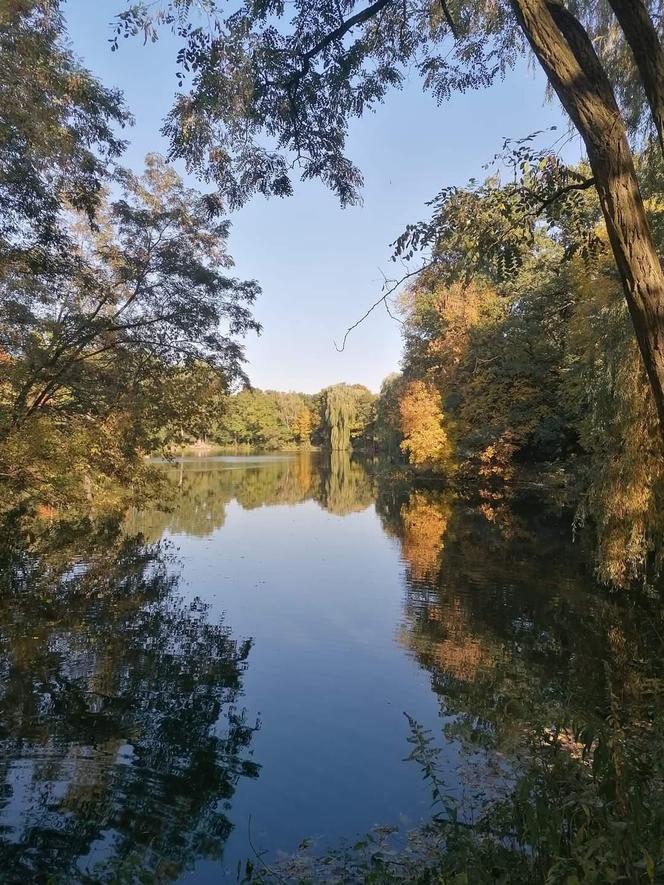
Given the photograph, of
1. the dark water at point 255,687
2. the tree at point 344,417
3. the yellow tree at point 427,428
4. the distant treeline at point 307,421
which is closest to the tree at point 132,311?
the dark water at point 255,687

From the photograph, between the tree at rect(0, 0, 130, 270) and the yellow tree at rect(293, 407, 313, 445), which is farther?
the yellow tree at rect(293, 407, 313, 445)

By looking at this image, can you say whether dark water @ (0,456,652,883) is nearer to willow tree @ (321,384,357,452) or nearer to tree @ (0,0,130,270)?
tree @ (0,0,130,270)

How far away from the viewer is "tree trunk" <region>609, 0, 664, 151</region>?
2.84 meters

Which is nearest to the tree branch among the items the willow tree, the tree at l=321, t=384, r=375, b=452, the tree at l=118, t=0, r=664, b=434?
the tree at l=118, t=0, r=664, b=434

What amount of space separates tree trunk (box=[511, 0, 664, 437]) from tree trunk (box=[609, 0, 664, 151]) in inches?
6.7

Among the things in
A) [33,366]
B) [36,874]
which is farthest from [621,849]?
[33,366]

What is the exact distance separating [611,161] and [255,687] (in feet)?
21.5

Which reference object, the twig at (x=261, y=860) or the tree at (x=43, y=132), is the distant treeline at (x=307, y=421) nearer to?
the tree at (x=43, y=132)

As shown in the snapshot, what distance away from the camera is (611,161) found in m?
2.89

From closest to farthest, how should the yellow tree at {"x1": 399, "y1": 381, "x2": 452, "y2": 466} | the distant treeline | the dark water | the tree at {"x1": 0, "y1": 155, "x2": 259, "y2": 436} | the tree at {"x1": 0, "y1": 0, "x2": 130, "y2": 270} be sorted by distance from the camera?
the dark water < the tree at {"x1": 0, "y1": 0, "x2": 130, "y2": 270} < the tree at {"x1": 0, "y1": 155, "x2": 259, "y2": 436} < the yellow tree at {"x1": 399, "y1": 381, "x2": 452, "y2": 466} < the distant treeline

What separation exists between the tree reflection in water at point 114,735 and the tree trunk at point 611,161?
3.83 m

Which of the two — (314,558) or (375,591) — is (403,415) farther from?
(375,591)

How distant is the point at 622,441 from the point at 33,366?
10118 mm

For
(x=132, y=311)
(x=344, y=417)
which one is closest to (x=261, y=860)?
(x=132, y=311)
